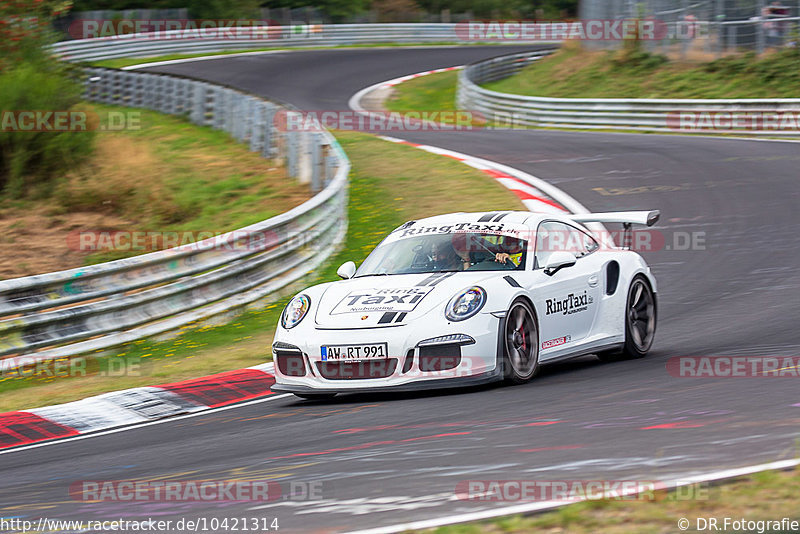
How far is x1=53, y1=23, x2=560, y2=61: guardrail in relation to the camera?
40.6m

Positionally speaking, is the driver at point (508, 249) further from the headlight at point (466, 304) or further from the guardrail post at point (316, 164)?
the guardrail post at point (316, 164)

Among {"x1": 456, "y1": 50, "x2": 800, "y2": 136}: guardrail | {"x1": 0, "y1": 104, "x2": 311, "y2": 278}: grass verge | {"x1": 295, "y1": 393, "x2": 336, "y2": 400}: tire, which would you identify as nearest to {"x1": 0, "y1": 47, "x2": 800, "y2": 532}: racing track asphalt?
{"x1": 295, "y1": 393, "x2": 336, "y2": 400}: tire

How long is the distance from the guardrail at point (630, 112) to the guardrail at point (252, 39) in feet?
48.4

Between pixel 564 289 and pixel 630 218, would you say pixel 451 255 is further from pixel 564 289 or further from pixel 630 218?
pixel 630 218

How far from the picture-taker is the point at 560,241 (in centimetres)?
883

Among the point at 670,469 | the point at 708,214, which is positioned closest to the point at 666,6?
the point at 708,214

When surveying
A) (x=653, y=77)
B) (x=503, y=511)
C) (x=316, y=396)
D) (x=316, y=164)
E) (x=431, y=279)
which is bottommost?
(x=316, y=396)

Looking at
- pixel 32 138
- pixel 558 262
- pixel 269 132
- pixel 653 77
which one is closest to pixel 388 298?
pixel 558 262

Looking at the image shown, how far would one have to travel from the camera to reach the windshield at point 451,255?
8.26 m

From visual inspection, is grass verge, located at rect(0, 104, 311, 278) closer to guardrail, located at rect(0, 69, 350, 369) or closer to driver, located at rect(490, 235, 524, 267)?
guardrail, located at rect(0, 69, 350, 369)

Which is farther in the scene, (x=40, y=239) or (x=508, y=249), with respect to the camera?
(x=40, y=239)

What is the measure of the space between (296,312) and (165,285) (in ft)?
11.2

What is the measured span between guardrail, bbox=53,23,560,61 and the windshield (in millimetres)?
33067

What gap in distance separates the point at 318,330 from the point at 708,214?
28.6 ft
